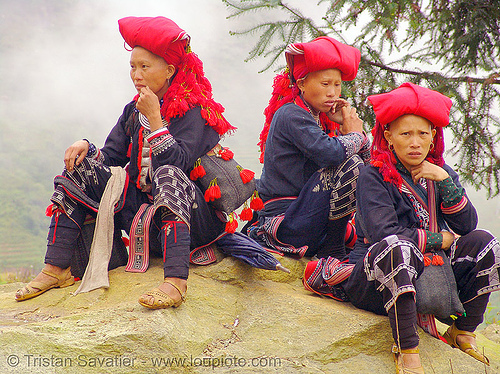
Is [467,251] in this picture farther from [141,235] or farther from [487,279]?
[141,235]

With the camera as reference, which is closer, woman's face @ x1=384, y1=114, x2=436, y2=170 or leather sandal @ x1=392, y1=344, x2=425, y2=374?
leather sandal @ x1=392, y1=344, x2=425, y2=374

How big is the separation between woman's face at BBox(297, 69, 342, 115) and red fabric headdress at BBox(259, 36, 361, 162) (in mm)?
41

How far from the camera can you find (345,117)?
362cm

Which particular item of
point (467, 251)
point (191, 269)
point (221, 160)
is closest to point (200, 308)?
point (191, 269)

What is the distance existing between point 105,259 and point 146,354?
93cm

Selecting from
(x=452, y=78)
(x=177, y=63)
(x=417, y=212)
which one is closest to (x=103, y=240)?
(x=177, y=63)

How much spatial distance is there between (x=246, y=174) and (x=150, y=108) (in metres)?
0.75

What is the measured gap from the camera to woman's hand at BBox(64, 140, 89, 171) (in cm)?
297

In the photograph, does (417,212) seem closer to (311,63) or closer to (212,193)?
(212,193)

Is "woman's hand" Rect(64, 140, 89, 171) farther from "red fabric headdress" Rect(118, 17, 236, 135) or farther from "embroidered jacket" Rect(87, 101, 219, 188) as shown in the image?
"red fabric headdress" Rect(118, 17, 236, 135)

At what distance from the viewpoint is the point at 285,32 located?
15.6 ft

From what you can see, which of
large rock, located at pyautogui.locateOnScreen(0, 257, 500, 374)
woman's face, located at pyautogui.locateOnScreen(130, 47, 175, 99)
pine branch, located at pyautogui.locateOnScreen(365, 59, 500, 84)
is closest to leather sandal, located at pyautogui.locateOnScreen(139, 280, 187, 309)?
large rock, located at pyautogui.locateOnScreen(0, 257, 500, 374)

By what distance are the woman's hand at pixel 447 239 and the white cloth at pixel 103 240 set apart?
1.93 metres

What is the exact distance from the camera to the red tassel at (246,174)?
3.22 m
